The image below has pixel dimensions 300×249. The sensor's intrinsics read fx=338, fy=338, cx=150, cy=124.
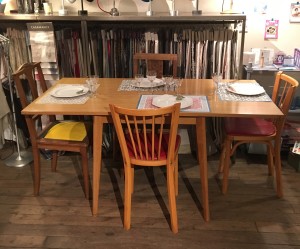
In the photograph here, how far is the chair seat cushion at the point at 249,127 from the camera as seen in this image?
7.64ft

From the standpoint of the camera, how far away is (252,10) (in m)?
2.99

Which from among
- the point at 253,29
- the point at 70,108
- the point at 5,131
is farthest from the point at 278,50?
the point at 5,131

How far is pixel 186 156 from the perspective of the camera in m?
3.03

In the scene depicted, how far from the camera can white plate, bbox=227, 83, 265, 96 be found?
2.24 m

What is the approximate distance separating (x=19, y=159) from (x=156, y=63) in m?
1.46

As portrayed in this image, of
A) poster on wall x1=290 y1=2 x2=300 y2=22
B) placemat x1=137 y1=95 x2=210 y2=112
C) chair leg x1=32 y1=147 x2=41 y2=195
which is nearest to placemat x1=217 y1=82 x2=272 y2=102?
placemat x1=137 y1=95 x2=210 y2=112

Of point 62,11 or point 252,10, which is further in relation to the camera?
point 252,10

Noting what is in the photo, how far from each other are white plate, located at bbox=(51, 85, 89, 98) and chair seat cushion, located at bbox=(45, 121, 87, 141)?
0.28m

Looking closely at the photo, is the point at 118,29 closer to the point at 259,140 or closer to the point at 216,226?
the point at 259,140

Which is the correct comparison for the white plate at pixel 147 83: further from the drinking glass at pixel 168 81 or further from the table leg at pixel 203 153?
the table leg at pixel 203 153

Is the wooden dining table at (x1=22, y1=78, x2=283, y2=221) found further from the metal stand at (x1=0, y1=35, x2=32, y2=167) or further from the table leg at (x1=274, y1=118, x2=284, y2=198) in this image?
the metal stand at (x1=0, y1=35, x2=32, y2=167)

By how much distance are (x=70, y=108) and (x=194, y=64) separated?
4.25 feet

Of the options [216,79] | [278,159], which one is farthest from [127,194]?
[278,159]

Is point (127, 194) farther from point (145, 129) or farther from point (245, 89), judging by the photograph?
point (245, 89)
